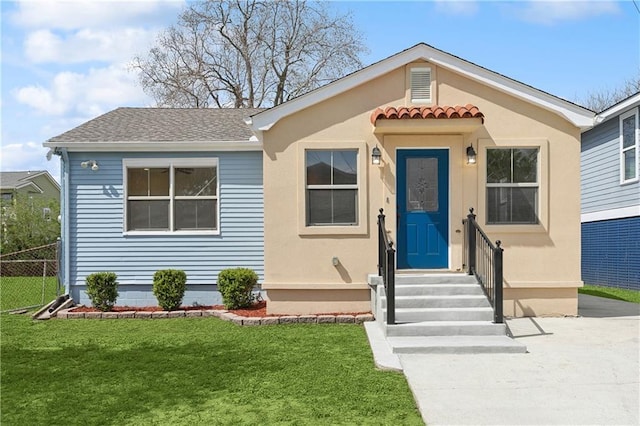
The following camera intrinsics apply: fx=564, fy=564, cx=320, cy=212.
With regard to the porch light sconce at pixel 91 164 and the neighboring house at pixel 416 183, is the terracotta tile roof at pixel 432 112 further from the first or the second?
the porch light sconce at pixel 91 164

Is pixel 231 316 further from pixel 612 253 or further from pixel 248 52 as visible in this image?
pixel 248 52

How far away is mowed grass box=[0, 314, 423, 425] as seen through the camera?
4.62 metres

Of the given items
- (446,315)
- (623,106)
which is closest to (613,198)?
(623,106)

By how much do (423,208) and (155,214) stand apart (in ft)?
16.8

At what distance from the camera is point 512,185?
9.24m

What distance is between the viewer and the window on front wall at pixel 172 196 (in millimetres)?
10859

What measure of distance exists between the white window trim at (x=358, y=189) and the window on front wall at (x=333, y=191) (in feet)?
0.23

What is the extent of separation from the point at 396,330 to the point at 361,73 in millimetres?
4197

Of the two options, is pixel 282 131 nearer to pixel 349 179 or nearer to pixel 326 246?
pixel 349 179

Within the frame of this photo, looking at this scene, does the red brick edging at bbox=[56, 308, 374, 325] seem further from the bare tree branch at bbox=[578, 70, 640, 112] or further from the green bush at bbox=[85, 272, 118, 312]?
the bare tree branch at bbox=[578, 70, 640, 112]

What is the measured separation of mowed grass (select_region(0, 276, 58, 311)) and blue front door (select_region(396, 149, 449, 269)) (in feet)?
21.8

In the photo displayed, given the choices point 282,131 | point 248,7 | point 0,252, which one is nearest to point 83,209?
point 282,131

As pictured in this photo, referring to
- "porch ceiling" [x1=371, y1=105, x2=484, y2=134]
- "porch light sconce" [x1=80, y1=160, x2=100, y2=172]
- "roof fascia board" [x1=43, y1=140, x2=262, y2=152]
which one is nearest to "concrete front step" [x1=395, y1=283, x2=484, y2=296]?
"porch ceiling" [x1=371, y1=105, x2=484, y2=134]

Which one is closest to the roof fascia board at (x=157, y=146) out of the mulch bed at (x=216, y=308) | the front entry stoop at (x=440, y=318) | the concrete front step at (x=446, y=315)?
the mulch bed at (x=216, y=308)
